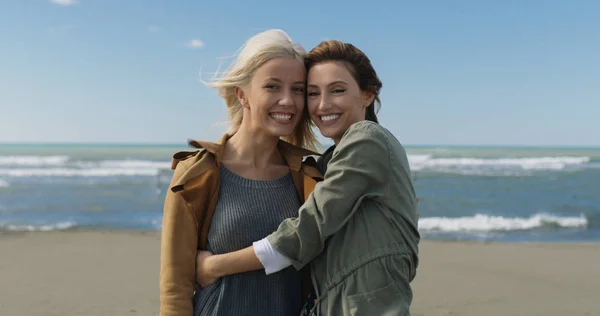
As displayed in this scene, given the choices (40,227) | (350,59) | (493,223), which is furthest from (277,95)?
(493,223)

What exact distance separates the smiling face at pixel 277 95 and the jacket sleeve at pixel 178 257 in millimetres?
514

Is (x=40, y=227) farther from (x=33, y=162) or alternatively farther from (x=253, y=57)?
(x=33, y=162)

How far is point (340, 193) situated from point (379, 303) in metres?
0.43

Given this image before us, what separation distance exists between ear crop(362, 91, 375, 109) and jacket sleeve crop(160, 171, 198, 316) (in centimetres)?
89

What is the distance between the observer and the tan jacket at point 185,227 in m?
2.18

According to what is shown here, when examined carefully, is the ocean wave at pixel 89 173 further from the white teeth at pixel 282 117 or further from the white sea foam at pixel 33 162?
the white teeth at pixel 282 117

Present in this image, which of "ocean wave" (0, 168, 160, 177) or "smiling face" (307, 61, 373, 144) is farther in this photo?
"ocean wave" (0, 168, 160, 177)

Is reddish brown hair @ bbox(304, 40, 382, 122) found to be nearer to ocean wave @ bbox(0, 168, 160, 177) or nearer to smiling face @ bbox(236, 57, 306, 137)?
smiling face @ bbox(236, 57, 306, 137)

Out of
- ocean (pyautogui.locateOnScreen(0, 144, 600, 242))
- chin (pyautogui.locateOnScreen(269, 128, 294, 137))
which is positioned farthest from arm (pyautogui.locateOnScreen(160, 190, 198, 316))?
ocean (pyautogui.locateOnScreen(0, 144, 600, 242))

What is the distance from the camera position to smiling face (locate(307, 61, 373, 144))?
7.40ft

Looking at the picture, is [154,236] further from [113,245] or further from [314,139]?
[314,139]

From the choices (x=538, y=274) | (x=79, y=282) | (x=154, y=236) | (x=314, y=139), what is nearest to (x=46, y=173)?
(x=154, y=236)

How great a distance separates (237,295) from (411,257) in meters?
0.74

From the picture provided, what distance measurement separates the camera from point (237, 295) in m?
2.23
